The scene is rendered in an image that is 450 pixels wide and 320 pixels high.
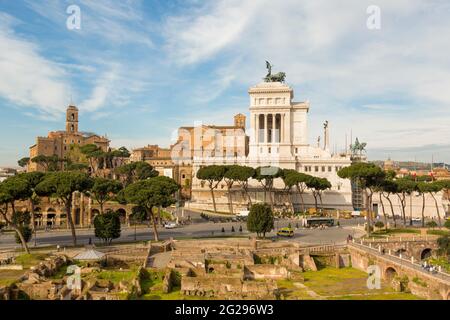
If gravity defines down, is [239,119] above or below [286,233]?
above

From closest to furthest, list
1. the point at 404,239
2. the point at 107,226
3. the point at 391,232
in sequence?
the point at 107,226, the point at 404,239, the point at 391,232

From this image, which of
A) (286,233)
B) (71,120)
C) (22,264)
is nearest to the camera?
(22,264)

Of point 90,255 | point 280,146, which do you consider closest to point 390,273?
point 90,255

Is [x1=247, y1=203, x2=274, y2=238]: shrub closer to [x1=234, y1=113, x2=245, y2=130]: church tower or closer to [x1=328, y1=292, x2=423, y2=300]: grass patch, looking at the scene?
[x1=328, y1=292, x2=423, y2=300]: grass patch

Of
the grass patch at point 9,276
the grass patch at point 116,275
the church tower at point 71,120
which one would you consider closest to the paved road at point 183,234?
the grass patch at point 9,276

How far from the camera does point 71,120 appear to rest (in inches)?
4934

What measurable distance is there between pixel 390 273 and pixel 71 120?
107 metres

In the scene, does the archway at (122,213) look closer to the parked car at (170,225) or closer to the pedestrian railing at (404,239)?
the parked car at (170,225)

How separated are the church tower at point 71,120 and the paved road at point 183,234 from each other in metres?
72.1

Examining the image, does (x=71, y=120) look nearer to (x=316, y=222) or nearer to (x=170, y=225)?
(x=170, y=225)

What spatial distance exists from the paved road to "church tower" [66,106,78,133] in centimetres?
7208

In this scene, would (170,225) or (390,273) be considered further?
(170,225)
